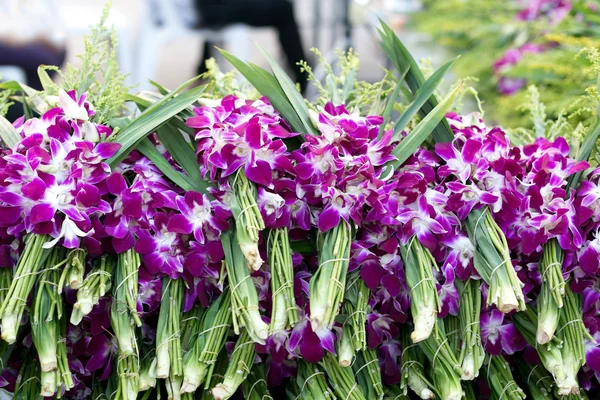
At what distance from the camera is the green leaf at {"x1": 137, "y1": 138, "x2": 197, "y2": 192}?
0.69 m

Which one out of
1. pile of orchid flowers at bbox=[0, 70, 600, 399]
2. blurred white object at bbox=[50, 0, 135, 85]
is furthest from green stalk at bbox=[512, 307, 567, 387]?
blurred white object at bbox=[50, 0, 135, 85]

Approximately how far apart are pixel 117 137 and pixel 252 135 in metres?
0.16

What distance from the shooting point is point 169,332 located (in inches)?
26.3

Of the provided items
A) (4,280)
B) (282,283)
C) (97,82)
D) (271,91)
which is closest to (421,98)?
(271,91)

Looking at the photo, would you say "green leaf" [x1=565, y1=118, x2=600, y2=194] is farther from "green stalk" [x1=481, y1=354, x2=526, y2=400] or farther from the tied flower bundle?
"green stalk" [x1=481, y1=354, x2=526, y2=400]

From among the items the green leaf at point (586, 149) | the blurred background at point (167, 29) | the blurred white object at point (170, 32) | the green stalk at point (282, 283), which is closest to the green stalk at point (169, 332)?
the green stalk at point (282, 283)

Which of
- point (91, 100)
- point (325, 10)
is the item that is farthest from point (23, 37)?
point (325, 10)

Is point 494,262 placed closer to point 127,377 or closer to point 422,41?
point 127,377

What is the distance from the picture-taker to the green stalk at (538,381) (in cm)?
75

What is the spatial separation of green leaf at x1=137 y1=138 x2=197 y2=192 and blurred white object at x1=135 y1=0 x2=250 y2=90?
83.1 inches

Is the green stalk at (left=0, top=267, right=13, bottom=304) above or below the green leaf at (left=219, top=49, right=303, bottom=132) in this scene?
below

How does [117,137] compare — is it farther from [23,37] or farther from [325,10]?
[325,10]

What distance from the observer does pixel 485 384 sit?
748mm

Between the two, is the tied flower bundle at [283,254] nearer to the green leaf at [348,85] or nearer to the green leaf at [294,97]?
the green leaf at [294,97]
